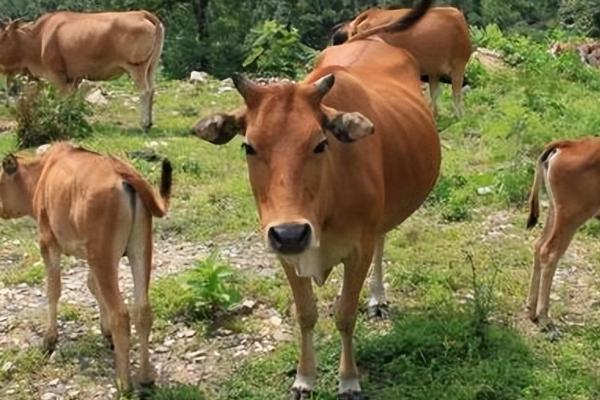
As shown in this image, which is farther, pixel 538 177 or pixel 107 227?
pixel 538 177

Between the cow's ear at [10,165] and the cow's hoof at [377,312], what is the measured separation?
110 inches

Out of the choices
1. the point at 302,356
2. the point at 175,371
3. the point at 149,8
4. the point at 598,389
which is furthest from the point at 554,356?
the point at 149,8

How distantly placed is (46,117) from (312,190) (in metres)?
8.07

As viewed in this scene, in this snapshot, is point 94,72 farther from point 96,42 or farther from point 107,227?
point 107,227

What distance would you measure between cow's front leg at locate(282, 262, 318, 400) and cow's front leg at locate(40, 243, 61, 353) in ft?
5.52

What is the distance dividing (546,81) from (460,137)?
10.3 feet

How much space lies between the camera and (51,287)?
6.84 metres

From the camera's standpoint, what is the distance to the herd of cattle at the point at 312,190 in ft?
17.4

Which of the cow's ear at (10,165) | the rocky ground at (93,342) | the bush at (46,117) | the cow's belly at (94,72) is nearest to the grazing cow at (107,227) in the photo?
the rocky ground at (93,342)

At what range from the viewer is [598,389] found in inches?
238

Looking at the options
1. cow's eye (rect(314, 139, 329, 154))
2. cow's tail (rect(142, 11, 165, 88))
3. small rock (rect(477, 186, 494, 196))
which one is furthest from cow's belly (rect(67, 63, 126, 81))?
cow's eye (rect(314, 139, 329, 154))

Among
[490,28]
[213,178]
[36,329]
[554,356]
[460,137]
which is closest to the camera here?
[554,356]

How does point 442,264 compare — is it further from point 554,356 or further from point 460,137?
point 460,137

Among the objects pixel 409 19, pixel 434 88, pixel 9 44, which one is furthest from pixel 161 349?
pixel 9 44
